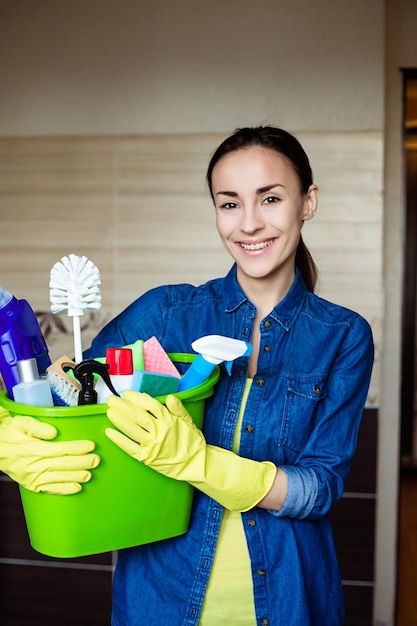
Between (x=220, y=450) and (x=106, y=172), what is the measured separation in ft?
5.03

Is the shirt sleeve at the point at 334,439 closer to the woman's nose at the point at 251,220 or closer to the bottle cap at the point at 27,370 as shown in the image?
the woman's nose at the point at 251,220

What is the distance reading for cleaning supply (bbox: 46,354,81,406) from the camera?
0.96 meters

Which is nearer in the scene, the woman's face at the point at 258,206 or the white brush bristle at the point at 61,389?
the white brush bristle at the point at 61,389

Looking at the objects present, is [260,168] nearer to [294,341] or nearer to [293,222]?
[293,222]

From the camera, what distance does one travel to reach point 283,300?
4.09ft

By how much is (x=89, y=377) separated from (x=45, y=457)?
0.38 feet

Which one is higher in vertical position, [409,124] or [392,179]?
[409,124]

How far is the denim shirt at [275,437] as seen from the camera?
1145mm

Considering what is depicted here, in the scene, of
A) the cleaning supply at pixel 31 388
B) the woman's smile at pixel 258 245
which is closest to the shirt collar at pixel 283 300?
the woman's smile at pixel 258 245

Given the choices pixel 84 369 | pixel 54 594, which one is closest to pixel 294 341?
pixel 84 369

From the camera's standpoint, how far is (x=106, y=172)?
2373 mm

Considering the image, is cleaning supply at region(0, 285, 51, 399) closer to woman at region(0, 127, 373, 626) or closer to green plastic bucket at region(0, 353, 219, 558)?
green plastic bucket at region(0, 353, 219, 558)

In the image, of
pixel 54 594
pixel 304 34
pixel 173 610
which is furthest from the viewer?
pixel 54 594

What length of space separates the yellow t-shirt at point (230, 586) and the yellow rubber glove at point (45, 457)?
0.33 metres
